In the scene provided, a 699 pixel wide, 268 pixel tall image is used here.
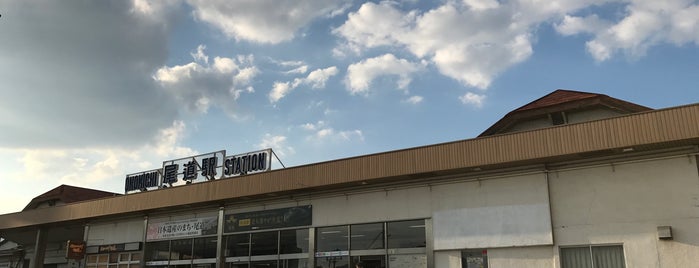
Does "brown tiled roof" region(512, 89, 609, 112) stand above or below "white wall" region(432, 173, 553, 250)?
above

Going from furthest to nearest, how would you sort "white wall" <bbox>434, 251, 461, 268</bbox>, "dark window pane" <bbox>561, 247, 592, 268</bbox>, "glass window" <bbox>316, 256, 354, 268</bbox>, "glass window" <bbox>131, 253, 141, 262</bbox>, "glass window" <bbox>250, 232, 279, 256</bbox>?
"glass window" <bbox>131, 253, 141, 262</bbox> → "glass window" <bbox>250, 232, 279, 256</bbox> → "glass window" <bbox>316, 256, 354, 268</bbox> → "white wall" <bbox>434, 251, 461, 268</bbox> → "dark window pane" <bbox>561, 247, 592, 268</bbox>

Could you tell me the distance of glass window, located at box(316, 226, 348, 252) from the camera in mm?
18672

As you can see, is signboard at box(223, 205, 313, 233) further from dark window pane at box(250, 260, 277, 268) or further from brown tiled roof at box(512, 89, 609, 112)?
brown tiled roof at box(512, 89, 609, 112)

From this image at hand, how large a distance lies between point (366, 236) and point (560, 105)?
9.30 meters

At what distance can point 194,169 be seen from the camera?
24125 millimetres

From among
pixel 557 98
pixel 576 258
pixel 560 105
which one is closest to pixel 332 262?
pixel 576 258

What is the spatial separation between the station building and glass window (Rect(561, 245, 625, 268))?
0.08 ft

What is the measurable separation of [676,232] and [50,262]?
1370 inches

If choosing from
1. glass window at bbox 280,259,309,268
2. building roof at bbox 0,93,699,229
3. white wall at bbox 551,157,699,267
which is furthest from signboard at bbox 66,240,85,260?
white wall at bbox 551,157,699,267

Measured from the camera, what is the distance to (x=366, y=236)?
18.2 meters

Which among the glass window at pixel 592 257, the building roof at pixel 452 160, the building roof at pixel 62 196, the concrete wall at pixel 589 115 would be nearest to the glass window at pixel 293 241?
the building roof at pixel 452 160

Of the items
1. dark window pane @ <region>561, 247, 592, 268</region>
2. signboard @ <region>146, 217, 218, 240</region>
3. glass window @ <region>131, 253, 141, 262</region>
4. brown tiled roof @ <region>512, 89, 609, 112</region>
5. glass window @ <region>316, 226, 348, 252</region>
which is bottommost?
dark window pane @ <region>561, 247, 592, 268</region>

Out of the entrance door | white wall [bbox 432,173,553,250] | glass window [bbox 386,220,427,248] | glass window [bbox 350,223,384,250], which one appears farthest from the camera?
glass window [bbox 350,223,384,250]

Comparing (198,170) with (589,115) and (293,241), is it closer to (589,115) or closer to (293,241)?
(293,241)
